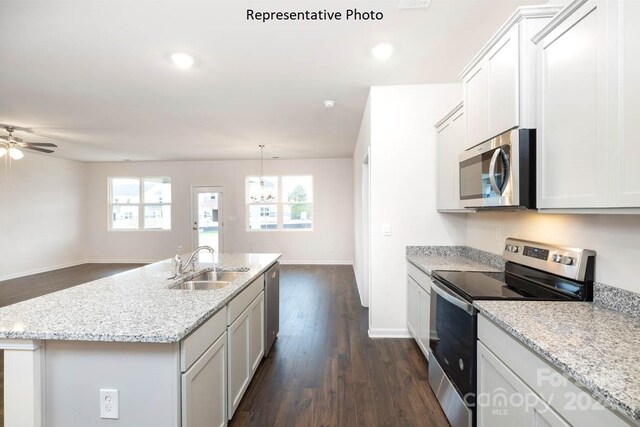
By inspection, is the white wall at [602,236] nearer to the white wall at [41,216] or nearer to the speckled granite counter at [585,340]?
the speckled granite counter at [585,340]

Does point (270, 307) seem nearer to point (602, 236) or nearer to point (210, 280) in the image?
point (210, 280)

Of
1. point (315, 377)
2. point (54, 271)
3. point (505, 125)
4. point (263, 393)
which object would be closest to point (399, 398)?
point (315, 377)

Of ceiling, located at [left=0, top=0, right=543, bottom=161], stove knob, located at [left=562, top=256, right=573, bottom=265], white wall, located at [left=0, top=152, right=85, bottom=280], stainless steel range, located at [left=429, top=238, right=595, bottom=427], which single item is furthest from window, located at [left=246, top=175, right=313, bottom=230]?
stove knob, located at [left=562, top=256, right=573, bottom=265]

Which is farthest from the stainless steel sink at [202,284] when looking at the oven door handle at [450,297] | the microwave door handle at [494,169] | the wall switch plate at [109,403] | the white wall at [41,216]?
the white wall at [41,216]

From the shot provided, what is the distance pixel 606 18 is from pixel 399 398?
2.35 m

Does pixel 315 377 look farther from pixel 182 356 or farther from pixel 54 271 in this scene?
pixel 54 271

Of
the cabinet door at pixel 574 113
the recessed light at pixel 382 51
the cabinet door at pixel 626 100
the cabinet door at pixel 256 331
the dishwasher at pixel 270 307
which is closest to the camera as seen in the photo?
the cabinet door at pixel 626 100

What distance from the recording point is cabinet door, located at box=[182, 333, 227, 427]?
4.09ft

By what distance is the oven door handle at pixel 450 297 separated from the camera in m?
1.57

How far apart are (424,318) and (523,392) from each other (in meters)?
1.32

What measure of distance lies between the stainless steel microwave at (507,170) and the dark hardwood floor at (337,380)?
146 cm

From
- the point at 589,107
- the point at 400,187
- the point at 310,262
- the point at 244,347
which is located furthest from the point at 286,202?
the point at 589,107

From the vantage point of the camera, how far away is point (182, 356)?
1225mm

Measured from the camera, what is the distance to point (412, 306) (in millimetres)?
2803
